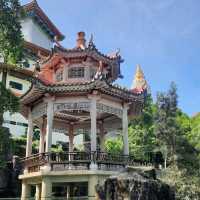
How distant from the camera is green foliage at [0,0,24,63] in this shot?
13.6 m

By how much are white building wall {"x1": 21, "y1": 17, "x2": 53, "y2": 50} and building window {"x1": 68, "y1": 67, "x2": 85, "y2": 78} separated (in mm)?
27370

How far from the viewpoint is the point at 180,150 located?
25922 mm

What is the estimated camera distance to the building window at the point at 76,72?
20016mm

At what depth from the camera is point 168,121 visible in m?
27.0

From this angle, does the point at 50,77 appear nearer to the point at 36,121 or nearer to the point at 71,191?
the point at 36,121

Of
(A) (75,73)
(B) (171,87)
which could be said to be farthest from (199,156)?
(A) (75,73)

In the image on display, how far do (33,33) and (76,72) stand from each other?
28022mm

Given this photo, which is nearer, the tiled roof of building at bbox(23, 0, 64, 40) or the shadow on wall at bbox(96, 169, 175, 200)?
the shadow on wall at bbox(96, 169, 175, 200)

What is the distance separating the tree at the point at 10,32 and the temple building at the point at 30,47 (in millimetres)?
24133

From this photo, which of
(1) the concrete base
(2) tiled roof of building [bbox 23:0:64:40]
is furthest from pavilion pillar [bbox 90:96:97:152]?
(2) tiled roof of building [bbox 23:0:64:40]

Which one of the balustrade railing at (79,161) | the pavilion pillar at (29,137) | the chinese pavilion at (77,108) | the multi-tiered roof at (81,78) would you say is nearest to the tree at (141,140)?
the chinese pavilion at (77,108)

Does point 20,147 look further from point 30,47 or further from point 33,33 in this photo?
point 33,33

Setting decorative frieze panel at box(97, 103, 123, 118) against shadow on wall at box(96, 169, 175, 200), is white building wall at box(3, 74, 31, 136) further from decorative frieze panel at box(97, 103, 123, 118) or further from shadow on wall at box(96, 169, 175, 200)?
shadow on wall at box(96, 169, 175, 200)

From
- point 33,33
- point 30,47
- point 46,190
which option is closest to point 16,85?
point 30,47
